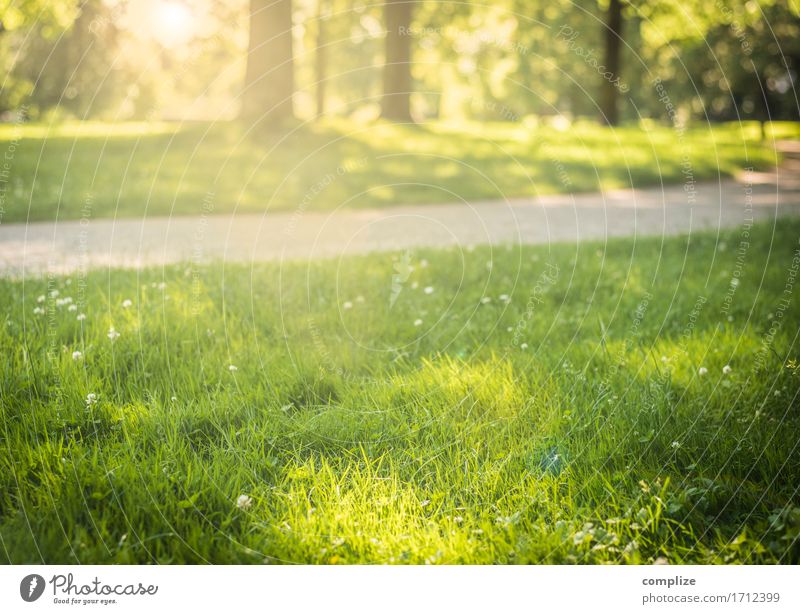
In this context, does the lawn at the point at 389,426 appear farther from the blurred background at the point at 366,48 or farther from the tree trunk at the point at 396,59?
the tree trunk at the point at 396,59

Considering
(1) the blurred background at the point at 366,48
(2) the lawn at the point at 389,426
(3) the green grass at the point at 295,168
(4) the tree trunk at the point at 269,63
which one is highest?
(1) the blurred background at the point at 366,48

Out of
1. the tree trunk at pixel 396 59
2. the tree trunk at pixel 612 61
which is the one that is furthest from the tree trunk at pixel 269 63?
the tree trunk at pixel 612 61

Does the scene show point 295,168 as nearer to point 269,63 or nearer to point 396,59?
point 269,63

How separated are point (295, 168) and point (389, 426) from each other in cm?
691

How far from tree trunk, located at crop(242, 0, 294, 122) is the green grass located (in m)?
0.39

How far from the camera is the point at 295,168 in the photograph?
913 cm

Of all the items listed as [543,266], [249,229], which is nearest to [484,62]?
[249,229]

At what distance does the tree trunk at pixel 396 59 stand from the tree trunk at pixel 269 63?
2001mm

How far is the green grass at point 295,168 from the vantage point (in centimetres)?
786

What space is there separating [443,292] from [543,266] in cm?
108

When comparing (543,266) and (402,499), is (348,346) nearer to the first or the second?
(402,499)

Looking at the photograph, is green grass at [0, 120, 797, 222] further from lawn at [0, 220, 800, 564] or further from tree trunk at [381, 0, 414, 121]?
lawn at [0, 220, 800, 564]
